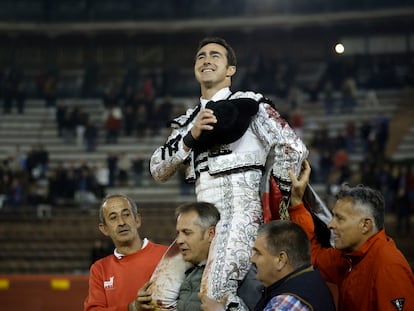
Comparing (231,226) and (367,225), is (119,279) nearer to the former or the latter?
(231,226)

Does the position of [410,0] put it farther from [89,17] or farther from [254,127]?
[254,127]

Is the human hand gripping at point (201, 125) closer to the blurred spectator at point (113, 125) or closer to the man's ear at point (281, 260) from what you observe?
the man's ear at point (281, 260)

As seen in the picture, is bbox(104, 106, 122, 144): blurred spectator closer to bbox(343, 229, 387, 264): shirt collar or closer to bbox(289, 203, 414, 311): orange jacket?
bbox(289, 203, 414, 311): orange jacket

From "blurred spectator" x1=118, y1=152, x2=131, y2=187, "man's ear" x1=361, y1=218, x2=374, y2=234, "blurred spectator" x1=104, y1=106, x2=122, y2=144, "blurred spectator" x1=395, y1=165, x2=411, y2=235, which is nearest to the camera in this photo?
"man's ear" x1=361, y1=218, x2=374, y2=234

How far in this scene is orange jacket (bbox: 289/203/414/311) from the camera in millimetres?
4547

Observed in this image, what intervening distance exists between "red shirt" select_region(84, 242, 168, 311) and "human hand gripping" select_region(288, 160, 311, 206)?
1.12 meters

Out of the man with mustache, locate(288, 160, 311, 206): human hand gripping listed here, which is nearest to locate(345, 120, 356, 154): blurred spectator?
the man with mustache

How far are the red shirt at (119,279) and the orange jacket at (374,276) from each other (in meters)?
1.09

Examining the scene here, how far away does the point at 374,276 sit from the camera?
4.66 m

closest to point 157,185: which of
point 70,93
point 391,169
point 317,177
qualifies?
point 317,177

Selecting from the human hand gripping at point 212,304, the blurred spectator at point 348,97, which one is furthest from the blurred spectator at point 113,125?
the human hand gripping at point 212,304

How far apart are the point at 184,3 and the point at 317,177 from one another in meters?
13.7

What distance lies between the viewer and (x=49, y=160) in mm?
24531

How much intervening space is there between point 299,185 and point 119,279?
1.37 meters
